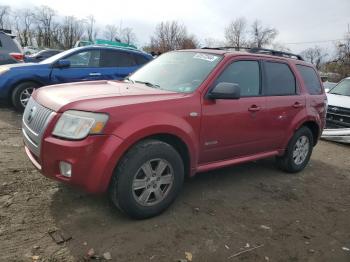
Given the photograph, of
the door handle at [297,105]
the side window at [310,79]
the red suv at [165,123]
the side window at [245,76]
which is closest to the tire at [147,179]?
the red suv at [165,123]

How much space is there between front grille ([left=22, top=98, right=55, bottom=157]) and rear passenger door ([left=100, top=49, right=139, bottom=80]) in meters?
5.00

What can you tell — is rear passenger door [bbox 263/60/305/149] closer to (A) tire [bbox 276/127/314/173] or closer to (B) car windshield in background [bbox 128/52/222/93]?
(A) tire [bbox 276/127/314/173]

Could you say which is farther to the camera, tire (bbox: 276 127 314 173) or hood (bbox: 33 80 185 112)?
tire (bbox: 276 127 314 173)

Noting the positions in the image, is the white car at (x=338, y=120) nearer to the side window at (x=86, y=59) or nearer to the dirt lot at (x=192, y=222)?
the dirt lot at (x=192, y=222)

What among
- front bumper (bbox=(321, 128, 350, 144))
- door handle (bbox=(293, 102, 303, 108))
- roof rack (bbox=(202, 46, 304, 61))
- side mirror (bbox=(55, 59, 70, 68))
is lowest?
front bumper (bbox=(321, 128, 350, 144))

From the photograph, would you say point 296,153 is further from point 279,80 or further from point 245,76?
point 245,76

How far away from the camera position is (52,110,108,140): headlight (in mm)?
3373

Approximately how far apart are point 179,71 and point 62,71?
4.71 meters

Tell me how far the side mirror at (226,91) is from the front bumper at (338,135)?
547 centimetres

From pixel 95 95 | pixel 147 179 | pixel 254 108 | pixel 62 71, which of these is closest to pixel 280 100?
pixel 254 108

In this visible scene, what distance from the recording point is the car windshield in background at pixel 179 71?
14.5ft

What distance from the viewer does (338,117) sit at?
9.06 metres

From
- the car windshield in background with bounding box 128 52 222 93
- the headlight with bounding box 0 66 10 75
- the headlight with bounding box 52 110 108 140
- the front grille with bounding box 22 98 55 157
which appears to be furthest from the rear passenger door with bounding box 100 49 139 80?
the headlight with bounding box 52 110 108 140

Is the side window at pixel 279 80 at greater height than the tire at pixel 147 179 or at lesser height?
greater
